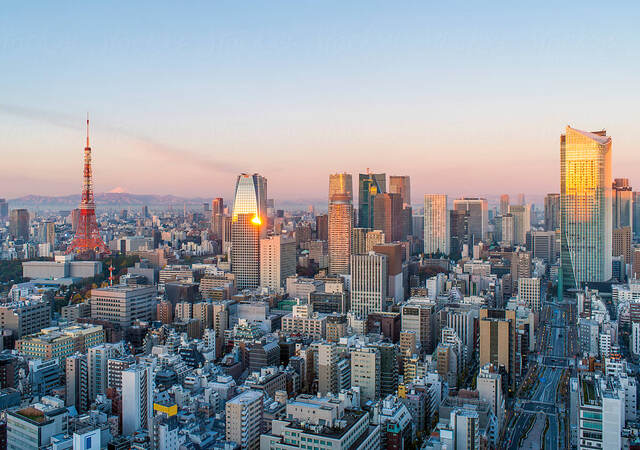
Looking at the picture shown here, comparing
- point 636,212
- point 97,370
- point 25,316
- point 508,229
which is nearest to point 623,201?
point 636,212

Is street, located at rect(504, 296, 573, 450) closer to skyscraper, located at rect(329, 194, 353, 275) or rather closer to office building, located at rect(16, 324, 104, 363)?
office building, located at rect(16, 324, 104, 363)

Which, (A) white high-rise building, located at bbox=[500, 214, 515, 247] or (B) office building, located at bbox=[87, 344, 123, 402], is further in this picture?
(A) white high-rise building, located at bbox=[500, 214, 515, 247]

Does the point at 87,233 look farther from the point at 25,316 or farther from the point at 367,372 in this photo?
the point at 367,372

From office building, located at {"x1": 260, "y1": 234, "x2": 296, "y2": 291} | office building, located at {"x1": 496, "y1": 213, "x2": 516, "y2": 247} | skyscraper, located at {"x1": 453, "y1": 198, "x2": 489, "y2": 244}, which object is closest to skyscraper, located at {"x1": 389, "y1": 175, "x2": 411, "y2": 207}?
skyscraper, located at {"x1": 453, "y1": 198, "x2": 489, "y2": 244}

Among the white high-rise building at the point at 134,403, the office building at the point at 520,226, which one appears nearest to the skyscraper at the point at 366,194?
the office building at the point at 520,226

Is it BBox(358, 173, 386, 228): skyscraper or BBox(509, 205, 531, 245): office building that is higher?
BBox(358, 173, 386, 228): skyscraper

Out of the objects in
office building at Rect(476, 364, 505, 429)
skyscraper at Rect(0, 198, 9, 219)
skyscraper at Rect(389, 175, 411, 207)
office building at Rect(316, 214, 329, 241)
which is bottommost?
office building at Rect(476, 364, 505, 429)

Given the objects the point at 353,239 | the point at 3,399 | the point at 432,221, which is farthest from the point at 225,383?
the point at 432,221
